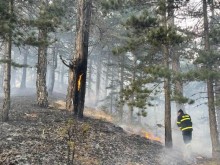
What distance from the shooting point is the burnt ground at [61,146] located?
8.27 metres

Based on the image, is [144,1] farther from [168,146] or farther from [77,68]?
[168,146]

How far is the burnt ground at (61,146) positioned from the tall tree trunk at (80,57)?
743 millimetres

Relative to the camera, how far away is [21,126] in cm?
1070

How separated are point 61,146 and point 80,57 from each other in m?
5.20

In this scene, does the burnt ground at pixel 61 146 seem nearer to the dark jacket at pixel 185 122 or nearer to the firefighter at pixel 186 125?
the firefighter at pixel 186 125

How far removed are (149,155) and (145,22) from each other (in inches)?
221

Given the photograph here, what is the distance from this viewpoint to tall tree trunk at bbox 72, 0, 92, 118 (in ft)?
44.2

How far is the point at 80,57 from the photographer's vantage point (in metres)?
13.5

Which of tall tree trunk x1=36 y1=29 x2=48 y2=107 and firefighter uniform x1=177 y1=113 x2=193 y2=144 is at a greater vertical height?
tall tree trunk x1=36 y1=29 x2=48 y2=107

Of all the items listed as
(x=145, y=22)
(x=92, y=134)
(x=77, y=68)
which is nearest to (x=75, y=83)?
(x=77, y=68)

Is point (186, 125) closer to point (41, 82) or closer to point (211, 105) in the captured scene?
point (211, 105)

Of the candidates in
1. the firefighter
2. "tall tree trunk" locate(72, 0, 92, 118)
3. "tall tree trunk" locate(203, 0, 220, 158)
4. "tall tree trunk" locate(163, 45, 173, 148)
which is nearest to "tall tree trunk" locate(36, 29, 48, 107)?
"tall tree trunk" locate(72, 0, 92, 118)

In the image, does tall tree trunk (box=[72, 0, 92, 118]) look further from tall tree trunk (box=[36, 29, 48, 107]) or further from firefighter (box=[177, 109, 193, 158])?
firefighter (box=[177, 109, 193, 158])

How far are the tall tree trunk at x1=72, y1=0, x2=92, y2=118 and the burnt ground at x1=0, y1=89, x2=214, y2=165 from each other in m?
0.74
